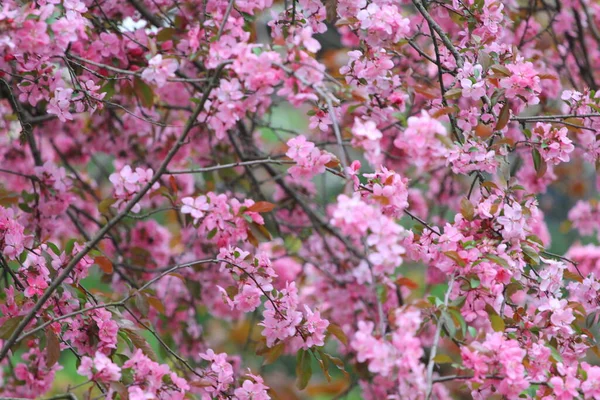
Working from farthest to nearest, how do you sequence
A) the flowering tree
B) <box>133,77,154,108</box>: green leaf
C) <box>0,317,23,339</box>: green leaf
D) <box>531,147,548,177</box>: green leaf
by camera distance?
1. <box>133,77,154,108</box>: green leaf
2. <box>531,147,548,177</box>: green leaf
3. <box>0,317,23,339</box>: green leaf
4. the flowering tree

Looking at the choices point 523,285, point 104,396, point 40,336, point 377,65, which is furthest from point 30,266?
point 523,285

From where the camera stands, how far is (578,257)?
9.18 ft

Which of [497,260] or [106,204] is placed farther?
[106,204]

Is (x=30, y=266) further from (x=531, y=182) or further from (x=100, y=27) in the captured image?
(x=531, y=182)

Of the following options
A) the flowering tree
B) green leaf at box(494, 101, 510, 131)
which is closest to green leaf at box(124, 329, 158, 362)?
the flowering tree

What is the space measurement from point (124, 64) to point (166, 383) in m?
0.89

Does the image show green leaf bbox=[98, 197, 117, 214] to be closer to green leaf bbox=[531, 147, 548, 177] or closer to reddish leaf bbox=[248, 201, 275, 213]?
reddish leaf bbox=[248, 201, 275, 213]

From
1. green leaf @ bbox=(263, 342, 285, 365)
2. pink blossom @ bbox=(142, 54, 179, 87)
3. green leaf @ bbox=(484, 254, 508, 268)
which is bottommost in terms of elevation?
green leaf @ bbox=(263, 342, 285, 365)

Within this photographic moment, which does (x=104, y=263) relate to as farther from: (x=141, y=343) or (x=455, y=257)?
(x=455, y=257)

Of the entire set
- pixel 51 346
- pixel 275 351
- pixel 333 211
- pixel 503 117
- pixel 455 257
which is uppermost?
pixel 503 117

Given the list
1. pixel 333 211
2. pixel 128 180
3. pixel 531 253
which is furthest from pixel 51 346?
pixel 531 253

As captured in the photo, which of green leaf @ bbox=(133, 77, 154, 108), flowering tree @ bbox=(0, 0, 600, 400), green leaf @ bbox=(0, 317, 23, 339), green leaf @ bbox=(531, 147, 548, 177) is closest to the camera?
flowering tree @ bbox=(0, 0, 600, 400)

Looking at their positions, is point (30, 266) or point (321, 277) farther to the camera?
point (321, 277)

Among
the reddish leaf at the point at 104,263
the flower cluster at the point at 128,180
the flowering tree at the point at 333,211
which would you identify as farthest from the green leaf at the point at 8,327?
the flower cluster at the point at 128,180
